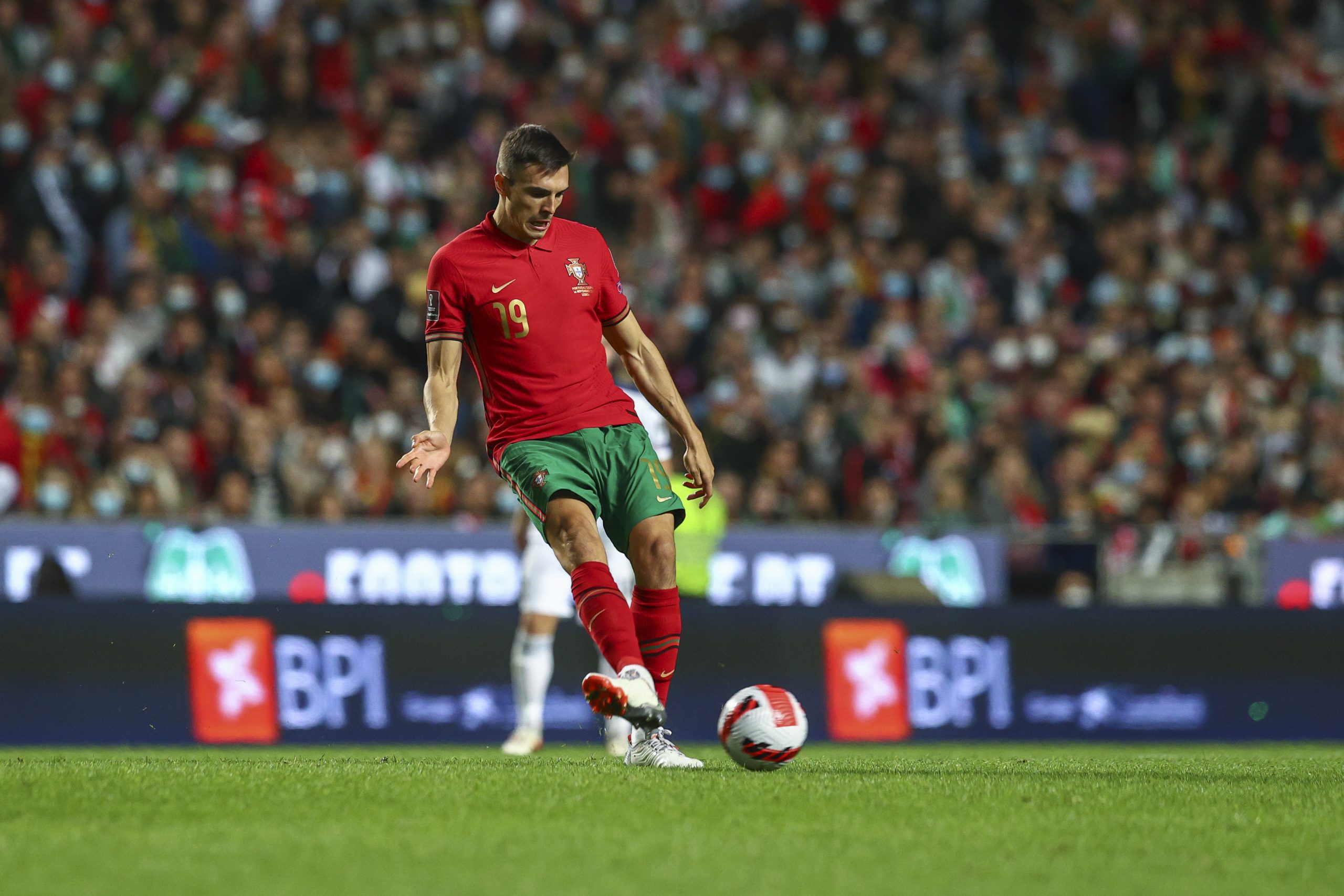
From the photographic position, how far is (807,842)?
4.64m

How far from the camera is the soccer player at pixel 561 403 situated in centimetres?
630

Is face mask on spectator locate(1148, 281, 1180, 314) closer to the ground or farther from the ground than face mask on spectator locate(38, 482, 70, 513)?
farther from the ground

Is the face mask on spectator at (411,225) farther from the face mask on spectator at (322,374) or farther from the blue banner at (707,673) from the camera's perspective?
the blue banner at (707,673)

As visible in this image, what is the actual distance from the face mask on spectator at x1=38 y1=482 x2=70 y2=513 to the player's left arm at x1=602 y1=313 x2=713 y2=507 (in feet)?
22.2

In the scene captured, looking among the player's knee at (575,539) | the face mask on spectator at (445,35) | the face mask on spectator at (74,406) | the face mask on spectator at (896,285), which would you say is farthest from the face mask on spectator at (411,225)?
the player's knee at (575,539)

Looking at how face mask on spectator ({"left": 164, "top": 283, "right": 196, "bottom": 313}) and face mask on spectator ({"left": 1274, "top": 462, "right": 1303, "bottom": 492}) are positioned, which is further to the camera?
face mask on spectator ({"left": 1274, "top": 462, "right": 1303, "bottom": 492})

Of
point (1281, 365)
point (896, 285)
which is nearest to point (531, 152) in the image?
point (896, 285)

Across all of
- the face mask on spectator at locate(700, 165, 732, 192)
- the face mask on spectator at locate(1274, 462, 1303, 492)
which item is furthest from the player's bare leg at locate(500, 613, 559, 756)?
the face mask on spectator at locate(700, 165, 732, 192)

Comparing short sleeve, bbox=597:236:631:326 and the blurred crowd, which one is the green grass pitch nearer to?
short sleeve, bbox=597:236:631:326

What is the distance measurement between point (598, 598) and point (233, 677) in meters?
5.24

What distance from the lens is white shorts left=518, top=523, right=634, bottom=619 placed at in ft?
30.5

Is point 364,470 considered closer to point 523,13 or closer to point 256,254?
point 256,254

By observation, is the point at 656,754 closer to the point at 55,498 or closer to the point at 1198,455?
the point at 55,498

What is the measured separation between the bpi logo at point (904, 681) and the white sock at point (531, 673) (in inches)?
103
